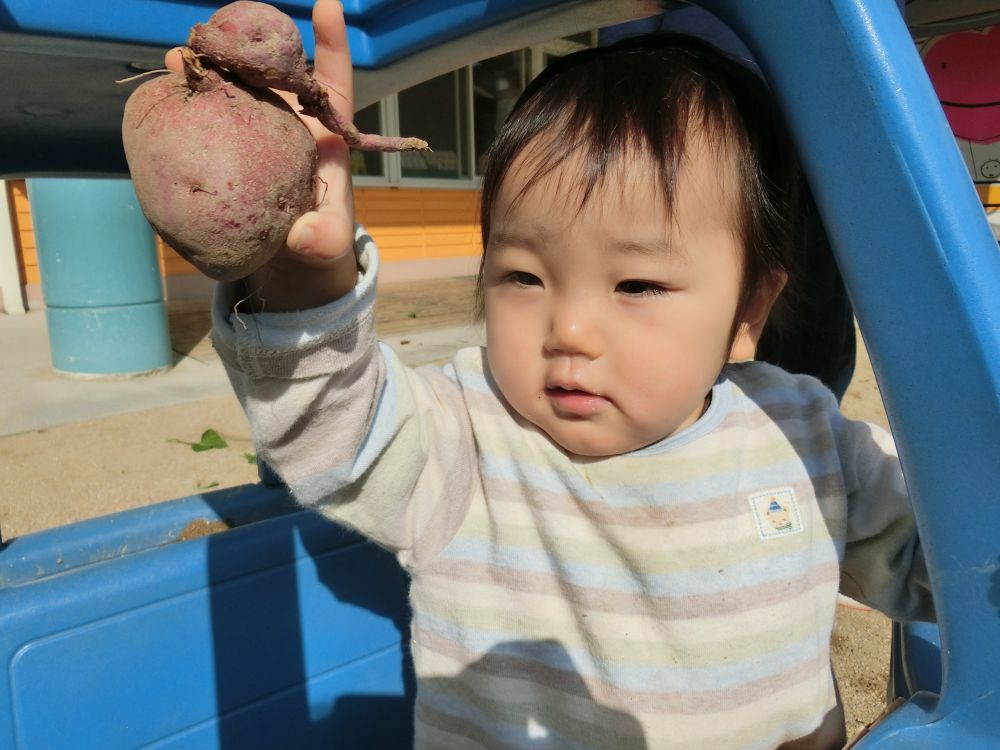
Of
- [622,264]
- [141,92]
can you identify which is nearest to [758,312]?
[622,264]

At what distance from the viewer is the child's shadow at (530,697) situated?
1.14 meters

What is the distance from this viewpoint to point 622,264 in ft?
3.34

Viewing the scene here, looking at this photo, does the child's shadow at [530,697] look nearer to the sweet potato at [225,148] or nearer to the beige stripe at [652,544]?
the beige stripe at [652,544]

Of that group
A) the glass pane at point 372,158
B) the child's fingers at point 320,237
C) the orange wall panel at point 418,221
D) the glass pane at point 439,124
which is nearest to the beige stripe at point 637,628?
the child's fingers at point 320,237

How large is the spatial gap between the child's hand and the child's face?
273 mm

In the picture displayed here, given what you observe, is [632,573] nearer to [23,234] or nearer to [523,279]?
[523,279]

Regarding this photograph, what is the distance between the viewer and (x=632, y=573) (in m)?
1.15

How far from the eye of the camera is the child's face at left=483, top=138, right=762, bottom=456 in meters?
1.02

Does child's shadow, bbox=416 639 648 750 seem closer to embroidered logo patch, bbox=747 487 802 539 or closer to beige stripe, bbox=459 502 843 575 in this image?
beige stripe, bbox=459 502 843 575

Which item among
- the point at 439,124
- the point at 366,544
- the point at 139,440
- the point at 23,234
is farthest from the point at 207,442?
the point at 439,124

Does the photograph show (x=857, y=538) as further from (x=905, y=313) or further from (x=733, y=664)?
(x=905, y=313)

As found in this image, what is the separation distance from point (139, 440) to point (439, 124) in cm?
680

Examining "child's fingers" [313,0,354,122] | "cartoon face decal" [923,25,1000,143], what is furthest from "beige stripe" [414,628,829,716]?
"cartoon face decal" [923,25,1000,143]

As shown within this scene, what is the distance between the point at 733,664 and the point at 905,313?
2.06 feet
